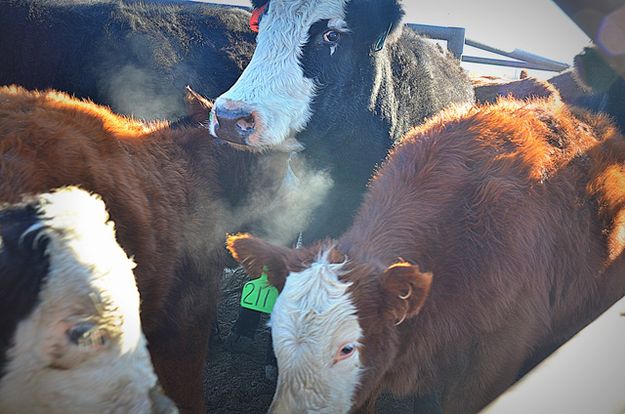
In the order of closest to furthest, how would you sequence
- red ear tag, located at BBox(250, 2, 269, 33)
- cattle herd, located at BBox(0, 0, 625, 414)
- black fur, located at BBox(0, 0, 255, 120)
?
cattle herd, located at BBox(0, 0, 625, 414) → red ear tag, located at BBox(250, 2, 269, 33) → black fur, located at BBox(0, 0, 255, 120)

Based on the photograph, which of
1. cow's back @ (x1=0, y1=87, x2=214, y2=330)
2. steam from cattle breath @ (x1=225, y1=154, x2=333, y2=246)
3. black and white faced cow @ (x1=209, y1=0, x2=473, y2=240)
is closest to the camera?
cow's back @ (x1=0, y1=87, x2=214, y2=330)

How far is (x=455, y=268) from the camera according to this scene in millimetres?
2398

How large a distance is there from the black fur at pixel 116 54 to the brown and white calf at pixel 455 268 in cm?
198

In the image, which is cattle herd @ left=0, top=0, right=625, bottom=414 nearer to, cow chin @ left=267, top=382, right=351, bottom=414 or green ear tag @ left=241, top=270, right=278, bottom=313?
cow chin @ left=267, top=382, right=351, bottom=414

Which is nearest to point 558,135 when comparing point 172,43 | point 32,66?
point 172,43

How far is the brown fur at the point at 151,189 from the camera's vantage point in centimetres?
205

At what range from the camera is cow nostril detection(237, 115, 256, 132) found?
9.75 feet

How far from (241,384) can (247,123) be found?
1.63 m

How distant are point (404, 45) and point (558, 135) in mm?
1643

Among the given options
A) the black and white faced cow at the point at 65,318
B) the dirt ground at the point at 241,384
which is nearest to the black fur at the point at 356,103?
the dirt ground at the point at 241,384

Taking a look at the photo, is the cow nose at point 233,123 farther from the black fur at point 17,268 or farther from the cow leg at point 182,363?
the black fur at point 17,268

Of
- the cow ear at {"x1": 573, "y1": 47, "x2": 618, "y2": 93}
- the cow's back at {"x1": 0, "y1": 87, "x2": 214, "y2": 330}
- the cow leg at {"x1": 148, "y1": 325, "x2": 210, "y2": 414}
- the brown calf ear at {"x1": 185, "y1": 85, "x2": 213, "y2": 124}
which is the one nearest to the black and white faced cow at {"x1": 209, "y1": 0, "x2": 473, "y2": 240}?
the brown calf ear at {"x1": 185, "y1": 85, "x2": 213, "y2": 124}

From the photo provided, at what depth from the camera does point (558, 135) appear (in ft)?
9.47

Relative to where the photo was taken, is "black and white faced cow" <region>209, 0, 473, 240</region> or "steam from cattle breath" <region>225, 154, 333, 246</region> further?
"steam from cattle breath" <region>225, 154, 333, 246</region>
